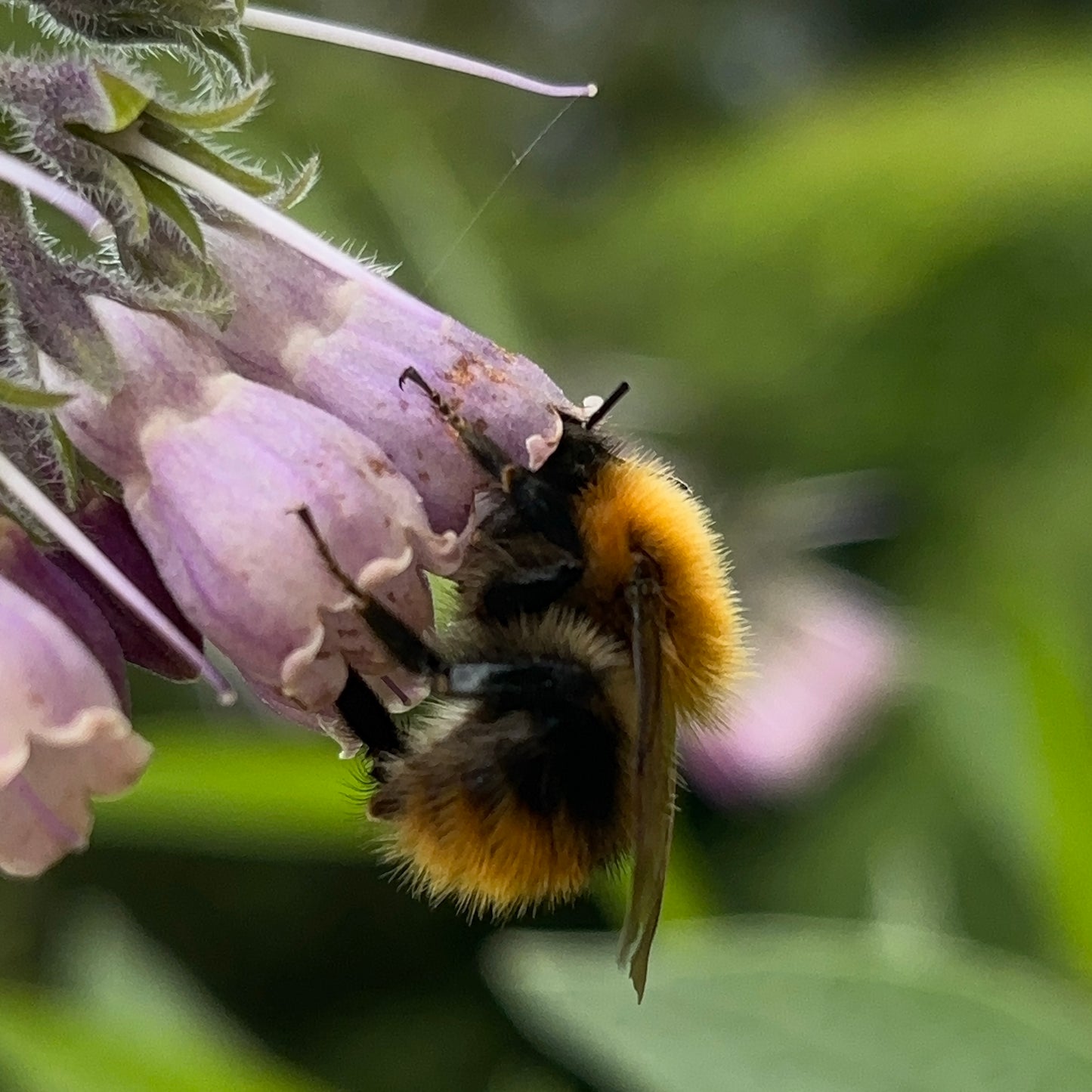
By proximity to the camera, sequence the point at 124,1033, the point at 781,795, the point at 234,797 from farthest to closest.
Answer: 1. the point at 781,795
2. the point at 234,797
3. the point at 124,1033

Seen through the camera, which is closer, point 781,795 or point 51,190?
point 51,190

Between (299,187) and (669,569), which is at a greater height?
(299,187)

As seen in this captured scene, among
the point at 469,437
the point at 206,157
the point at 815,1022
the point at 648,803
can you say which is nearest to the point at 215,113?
the point at 206,157

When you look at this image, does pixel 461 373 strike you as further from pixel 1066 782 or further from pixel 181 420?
pixel 1066 782

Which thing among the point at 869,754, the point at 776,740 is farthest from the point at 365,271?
the point at 869,754

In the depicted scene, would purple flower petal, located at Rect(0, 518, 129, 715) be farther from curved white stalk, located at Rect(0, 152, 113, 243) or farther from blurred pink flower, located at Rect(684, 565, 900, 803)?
blurred pink flower, located at Rect(684, 565, 900, 803)

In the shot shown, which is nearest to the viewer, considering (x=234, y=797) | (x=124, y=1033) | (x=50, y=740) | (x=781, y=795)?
(x=50, y=740)
